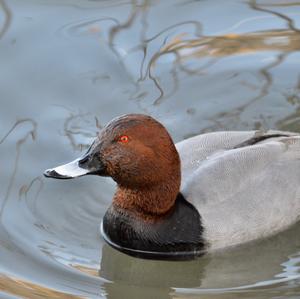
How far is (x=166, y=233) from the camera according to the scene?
595 centimetres

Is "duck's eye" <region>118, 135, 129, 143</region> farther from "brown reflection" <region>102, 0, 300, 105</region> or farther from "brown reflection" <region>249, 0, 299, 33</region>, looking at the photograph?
"brown reflection" <region>249, 0, 299, 33</region>

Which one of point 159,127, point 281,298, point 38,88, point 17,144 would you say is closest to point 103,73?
point 38,88

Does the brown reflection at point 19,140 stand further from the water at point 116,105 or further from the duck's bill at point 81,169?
the duck's bill at point 81,169

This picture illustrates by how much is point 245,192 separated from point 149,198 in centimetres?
59

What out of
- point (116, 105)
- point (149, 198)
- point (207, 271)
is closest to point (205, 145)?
point (149, 198)

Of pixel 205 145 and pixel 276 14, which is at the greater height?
pixel 205 145

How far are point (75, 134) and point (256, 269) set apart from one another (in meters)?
1.89

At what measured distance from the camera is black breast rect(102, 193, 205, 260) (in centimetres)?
592

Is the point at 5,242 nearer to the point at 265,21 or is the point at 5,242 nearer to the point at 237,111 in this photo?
the point at 237,111

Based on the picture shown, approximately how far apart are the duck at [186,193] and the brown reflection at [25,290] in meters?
0.66

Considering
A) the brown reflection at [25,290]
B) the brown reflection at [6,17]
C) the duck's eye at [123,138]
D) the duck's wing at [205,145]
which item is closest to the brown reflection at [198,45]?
the brown reflection at [6,17]

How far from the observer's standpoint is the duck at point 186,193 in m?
5.71

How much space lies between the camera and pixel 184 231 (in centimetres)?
592

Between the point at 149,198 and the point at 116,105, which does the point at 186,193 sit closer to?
the point at 149,198
